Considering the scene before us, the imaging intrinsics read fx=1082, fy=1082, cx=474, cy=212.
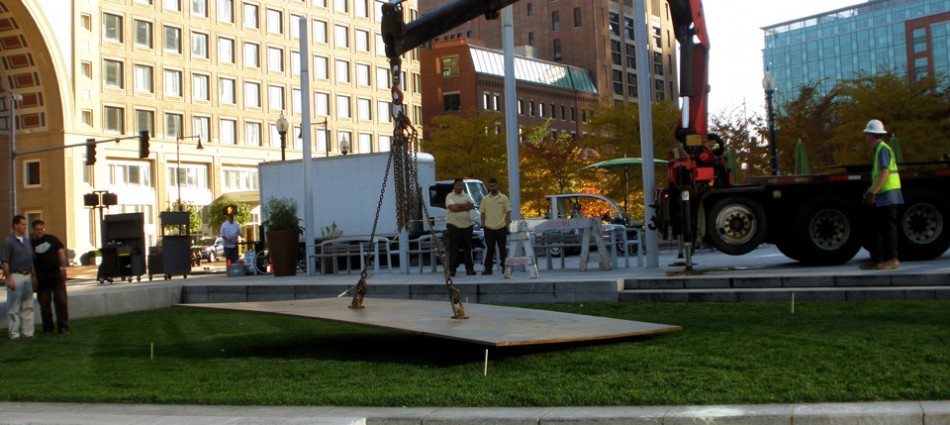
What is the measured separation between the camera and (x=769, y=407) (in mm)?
6797

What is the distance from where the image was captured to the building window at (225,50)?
254ft

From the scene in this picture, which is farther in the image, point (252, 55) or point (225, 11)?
point (252, 55)

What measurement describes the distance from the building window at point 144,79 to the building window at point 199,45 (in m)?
4.40

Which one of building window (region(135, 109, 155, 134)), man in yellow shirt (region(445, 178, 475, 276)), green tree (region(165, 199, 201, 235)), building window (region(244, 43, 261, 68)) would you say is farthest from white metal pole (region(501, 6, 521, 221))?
building window (region(244, 43, 261, 68))

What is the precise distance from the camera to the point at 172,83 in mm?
73375

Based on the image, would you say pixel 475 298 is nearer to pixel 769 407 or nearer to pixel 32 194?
pixel 769 407

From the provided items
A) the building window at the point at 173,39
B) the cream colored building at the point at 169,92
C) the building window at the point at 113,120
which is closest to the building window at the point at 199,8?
the cream colored building at the point at 169,92

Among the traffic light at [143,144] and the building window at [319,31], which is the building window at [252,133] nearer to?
the building window at [319,31]

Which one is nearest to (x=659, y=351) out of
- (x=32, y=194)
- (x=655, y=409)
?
(x=655, y=409)

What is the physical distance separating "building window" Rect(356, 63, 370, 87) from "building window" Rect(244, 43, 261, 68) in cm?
1002

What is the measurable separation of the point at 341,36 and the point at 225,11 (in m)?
11.0

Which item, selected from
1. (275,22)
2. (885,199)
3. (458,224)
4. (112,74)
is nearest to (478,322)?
(885,199)

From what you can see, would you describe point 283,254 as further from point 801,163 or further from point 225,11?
point 225,11

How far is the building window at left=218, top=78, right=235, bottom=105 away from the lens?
3044 inches
